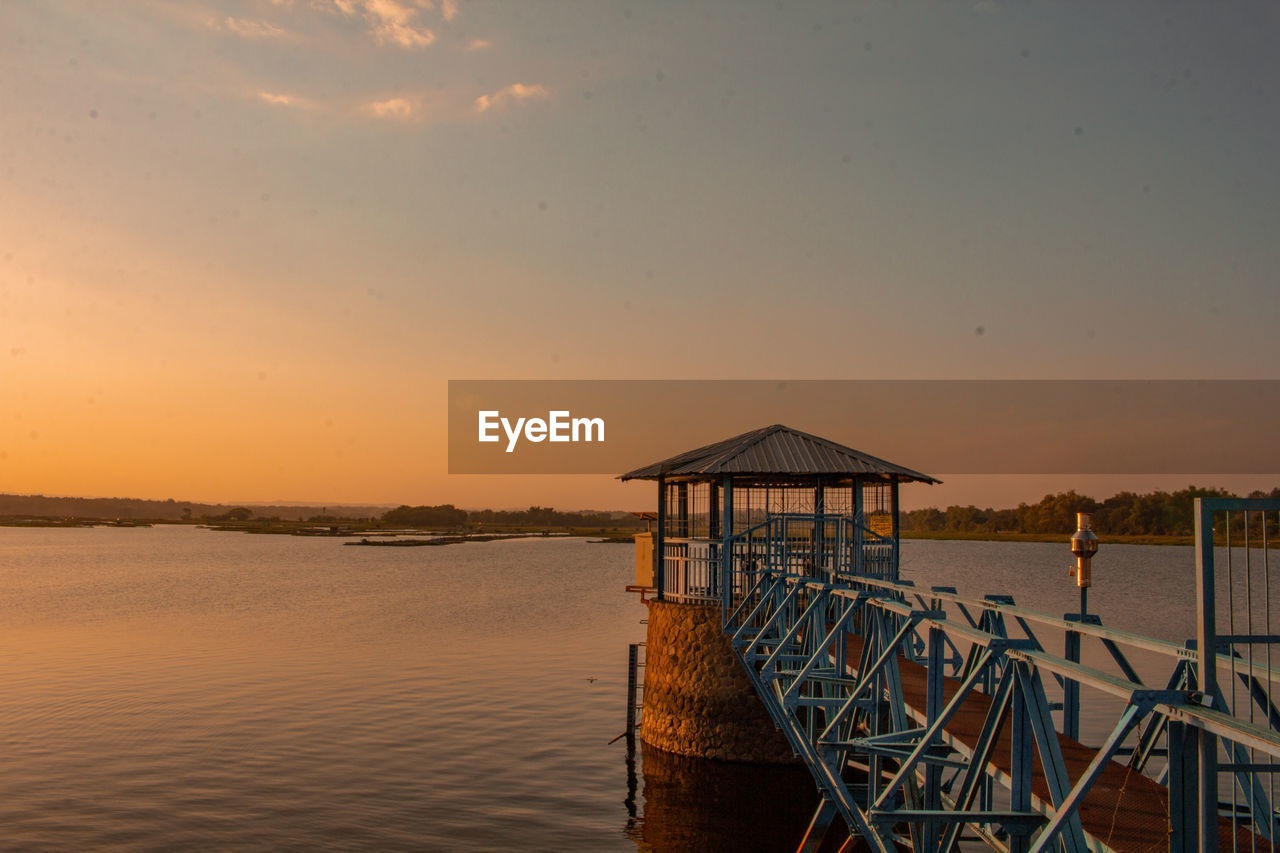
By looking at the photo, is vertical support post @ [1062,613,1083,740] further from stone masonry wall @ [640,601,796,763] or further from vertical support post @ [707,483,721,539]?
vertical support post @ [707,483,721,539]

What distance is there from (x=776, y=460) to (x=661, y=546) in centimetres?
328

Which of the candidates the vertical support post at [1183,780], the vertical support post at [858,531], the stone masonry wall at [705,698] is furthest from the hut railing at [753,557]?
the vertical support post at [1183,780]

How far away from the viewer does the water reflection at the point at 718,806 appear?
17.3 meters

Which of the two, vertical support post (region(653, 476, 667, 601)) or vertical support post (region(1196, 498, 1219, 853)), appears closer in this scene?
vertical support post (region(1196, 498, 1219, 853))

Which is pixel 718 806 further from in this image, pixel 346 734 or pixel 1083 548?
pixel 346 734

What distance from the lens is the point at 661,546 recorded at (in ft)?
69.3

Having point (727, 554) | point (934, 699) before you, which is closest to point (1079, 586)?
point (934, 699)

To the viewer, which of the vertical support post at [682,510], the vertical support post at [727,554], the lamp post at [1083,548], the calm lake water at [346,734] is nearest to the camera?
the lamp post at [1083,548]

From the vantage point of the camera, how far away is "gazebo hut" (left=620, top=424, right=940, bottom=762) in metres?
19.2

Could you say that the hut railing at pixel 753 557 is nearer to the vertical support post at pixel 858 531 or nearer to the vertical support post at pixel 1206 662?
the vertical support post at pixel 858 531

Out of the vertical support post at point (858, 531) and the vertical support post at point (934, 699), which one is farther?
the vertical support post at point (858, 531)

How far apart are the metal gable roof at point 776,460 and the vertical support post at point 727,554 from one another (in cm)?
48

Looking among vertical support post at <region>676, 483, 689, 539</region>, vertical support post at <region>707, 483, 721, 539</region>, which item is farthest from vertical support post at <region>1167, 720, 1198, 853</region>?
vertical support post at <region>707, 483, 721, 539</region>

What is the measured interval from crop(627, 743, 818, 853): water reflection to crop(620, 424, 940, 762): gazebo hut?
379 millimetres
